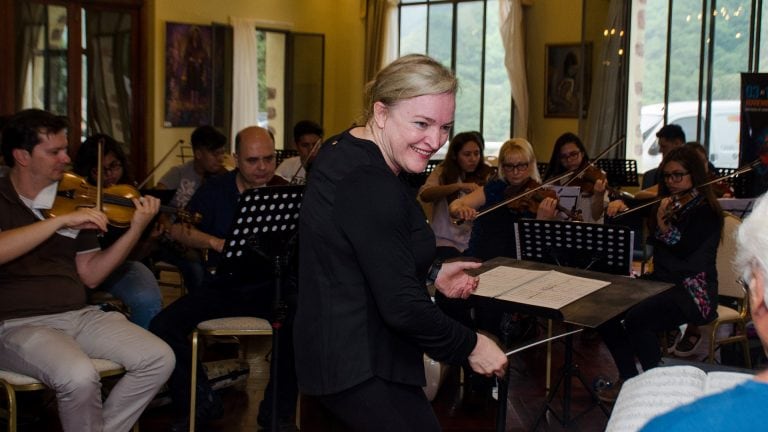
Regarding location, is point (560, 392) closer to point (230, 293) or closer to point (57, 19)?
point (230, 293)

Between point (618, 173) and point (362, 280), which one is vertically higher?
point (618, 173)

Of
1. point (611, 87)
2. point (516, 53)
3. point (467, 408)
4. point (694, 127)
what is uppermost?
point (516, 53)

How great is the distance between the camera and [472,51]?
10859mm

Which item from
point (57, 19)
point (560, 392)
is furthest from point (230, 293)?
point (57, 19)

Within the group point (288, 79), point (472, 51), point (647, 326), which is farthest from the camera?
point (288, 79)

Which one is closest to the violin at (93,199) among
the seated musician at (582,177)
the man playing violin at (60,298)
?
the man playing violin at (60,298)

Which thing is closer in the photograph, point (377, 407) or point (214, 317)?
point (377, 407)

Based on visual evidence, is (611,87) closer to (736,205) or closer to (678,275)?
(736,205)

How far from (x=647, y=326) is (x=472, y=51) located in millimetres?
7235

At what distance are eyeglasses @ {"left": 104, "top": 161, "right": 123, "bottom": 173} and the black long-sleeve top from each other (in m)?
2.61

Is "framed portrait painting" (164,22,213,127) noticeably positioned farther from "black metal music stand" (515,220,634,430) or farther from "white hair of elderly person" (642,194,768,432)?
"white hair of elderly person" (642,194,768,432)

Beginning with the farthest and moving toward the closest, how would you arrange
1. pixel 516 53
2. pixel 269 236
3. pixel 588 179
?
pixel 516 53, pixel 588 179, pixel 269 236

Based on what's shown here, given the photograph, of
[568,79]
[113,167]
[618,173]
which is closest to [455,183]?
[113,167]

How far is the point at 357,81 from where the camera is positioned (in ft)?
38.3
